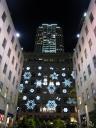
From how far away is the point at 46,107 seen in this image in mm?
54719

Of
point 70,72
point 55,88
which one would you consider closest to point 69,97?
point 55,88

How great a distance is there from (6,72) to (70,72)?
38.7 metres

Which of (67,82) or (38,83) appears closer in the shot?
(38,83)

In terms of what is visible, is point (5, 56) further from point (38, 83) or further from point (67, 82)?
point (67, 82)

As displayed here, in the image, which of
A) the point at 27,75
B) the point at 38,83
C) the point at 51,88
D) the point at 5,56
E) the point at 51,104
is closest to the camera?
the point at 5,56

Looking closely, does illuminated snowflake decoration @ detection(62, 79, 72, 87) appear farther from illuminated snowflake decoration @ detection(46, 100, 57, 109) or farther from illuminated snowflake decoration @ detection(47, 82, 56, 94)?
illuminated snowflake decoration @ detection(46, 100, 57, 109)

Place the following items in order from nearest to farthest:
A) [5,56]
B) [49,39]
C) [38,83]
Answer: [5,56]
[38,83]
[49,39]

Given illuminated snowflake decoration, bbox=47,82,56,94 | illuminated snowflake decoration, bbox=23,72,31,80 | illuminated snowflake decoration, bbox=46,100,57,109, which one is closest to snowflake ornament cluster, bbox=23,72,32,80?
illuminated snowflake decoration, bbox=23,72,31,80

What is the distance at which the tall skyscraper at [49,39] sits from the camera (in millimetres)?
136000

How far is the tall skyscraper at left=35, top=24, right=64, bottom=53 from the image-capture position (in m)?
136

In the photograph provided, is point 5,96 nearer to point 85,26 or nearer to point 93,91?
point 93,91

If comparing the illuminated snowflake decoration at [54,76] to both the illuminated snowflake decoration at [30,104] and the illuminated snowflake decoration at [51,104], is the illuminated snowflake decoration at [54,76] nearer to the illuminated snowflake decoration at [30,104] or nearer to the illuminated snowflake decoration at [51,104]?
the illuminated snowflake decoration at [51,104]

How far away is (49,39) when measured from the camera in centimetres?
14612

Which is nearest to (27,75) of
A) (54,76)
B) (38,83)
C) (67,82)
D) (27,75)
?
(27,75)
